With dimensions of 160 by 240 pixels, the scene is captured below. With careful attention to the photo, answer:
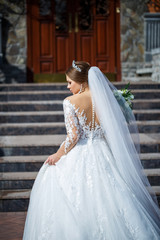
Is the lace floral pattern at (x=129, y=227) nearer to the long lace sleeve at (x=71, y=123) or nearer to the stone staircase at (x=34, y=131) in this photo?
the long lace sleeve at (x=71, y=123)

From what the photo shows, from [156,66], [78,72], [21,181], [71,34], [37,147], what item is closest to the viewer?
[78,72]

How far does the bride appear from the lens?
2.98 metres

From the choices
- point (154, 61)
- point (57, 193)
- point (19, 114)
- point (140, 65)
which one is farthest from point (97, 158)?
point (140, 65)

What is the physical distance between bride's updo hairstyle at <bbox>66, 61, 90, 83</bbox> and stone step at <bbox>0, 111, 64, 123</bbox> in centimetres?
370

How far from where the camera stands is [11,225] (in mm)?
4211

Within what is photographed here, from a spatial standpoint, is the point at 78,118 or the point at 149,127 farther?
the point at 149,127

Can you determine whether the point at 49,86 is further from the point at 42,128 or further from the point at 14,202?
the point at 14,202

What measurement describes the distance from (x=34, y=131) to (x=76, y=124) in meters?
3.58

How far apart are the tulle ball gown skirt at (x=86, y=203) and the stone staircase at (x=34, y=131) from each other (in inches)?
71.2

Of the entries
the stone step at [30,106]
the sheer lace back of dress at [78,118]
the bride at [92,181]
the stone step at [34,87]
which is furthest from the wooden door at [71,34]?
the sheer lace back of dress at [78,118]

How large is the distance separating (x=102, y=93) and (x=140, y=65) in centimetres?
728

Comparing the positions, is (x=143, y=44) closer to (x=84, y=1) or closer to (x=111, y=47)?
(x=111, y=47)

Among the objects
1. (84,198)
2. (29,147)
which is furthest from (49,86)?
(84,198)

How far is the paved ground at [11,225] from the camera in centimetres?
387
